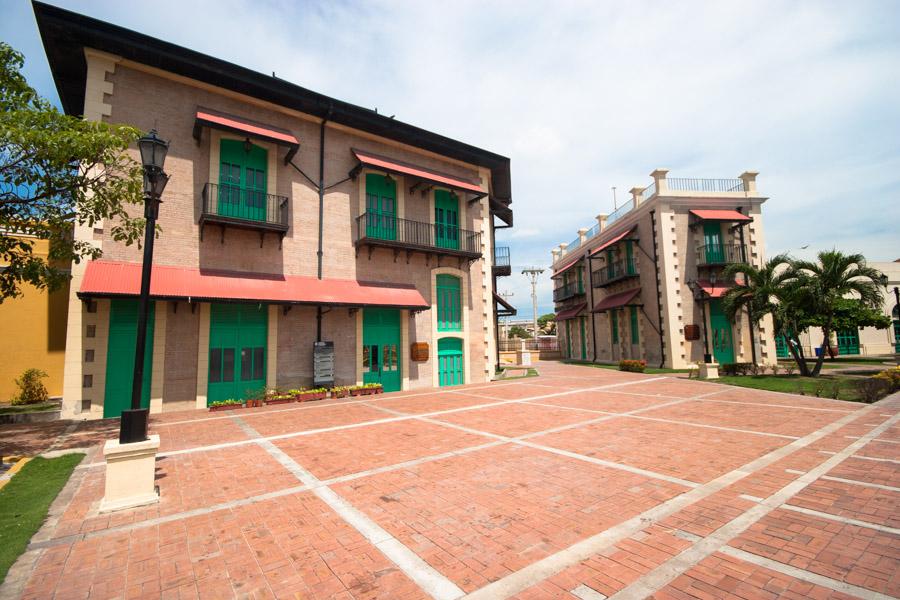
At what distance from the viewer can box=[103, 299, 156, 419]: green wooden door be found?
11.3 m

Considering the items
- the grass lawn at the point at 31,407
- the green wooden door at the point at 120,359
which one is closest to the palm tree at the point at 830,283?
the green wooden door at the point at 120,359

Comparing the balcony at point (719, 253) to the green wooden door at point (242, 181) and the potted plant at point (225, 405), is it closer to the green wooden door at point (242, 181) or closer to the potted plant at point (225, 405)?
the green wooden door at point (242, 181)

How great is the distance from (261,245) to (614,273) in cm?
2294

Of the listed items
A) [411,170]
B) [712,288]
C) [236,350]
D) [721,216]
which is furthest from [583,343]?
[236,350]

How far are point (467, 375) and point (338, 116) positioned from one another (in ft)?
40.3

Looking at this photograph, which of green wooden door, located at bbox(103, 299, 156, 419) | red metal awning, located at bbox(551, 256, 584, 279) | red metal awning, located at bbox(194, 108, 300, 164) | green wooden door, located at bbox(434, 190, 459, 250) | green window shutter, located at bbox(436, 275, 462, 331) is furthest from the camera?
red metal awning, located at bbox(551, 256, 584, 279)

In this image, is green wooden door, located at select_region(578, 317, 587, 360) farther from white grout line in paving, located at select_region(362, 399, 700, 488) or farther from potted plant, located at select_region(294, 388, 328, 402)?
potted plant, located at select_region(294, 388, 328, 402)

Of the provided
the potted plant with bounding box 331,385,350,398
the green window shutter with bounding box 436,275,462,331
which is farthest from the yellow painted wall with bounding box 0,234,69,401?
the green window shutter with bounding box 436,275,462,331

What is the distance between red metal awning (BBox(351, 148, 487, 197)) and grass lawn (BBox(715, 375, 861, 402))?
1356 centimetres

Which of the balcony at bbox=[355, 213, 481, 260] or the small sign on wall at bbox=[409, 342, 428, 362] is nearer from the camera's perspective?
the balcony at bbox=[355, 213, 481, 260]

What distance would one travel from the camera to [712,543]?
3.91 metres

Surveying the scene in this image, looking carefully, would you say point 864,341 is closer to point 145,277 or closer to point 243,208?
point 243,208

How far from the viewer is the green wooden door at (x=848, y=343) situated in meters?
32.6

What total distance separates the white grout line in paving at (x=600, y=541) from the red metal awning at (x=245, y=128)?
561 inches
